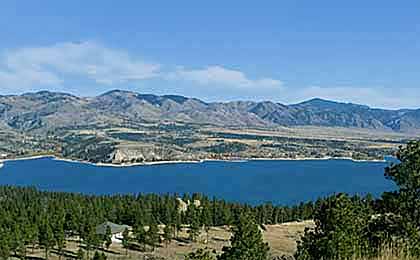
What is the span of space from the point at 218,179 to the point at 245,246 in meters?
127

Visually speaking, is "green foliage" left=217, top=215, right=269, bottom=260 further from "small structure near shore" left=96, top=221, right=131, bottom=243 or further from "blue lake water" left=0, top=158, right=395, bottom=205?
"blue lake water" left=0, top=158, right=395, bottom=205

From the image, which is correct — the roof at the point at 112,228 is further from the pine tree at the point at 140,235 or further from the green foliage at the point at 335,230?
the green foliage at the point at 335,230

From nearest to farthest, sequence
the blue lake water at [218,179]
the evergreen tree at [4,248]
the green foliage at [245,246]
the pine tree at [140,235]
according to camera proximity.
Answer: the green foliage at [245,246] → the evergreen tree at [4,248] → the pine tree at [140,235] → the blue lake water at [218,179]

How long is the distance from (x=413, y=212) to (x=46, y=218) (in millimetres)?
49006

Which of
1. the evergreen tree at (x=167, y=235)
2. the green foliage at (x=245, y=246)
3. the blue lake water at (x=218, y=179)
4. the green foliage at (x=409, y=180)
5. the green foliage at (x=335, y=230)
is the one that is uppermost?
the green foliage at (x=409, y=180)

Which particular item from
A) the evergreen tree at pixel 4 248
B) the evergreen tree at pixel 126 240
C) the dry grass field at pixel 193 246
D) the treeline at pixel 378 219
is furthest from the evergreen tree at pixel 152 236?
the treeline at pixel 378 219

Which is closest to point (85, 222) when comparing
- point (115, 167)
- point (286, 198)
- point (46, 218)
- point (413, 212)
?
point (46, 218)

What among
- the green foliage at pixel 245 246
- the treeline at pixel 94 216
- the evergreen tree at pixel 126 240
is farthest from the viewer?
the evergreen tree at pixel 126 240

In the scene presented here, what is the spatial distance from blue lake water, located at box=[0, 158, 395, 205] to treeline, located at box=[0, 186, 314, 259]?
2896cm

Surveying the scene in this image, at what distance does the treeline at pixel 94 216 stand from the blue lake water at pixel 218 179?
95.0ft

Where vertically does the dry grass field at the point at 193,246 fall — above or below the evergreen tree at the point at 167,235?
below

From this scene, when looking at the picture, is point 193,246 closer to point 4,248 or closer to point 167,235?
point 167,235

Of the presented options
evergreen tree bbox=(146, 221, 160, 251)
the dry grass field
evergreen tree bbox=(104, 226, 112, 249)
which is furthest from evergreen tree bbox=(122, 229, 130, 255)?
evergreen tree bbox=(146, 221, 160, 251)

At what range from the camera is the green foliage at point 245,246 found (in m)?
20.2
